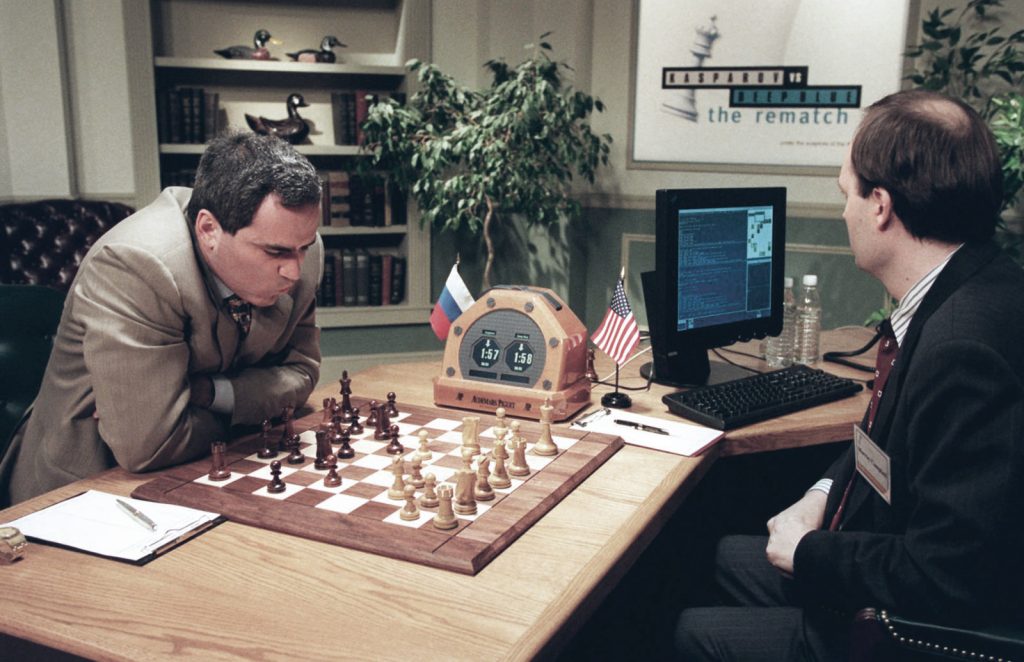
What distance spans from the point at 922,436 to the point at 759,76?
365 cm

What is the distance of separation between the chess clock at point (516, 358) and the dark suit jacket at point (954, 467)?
774 mm

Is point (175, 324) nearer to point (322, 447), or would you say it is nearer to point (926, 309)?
point (322, 447)

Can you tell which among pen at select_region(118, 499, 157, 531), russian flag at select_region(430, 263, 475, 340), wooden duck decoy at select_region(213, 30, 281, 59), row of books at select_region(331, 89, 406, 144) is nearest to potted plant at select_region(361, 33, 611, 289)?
row of books at select_region(331, 89, 406, 144)

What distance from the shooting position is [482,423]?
1937mm

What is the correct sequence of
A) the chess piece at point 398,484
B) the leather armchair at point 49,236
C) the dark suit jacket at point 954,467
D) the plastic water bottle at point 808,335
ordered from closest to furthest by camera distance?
the dark suit jacket at point 954,467, the chess piece at point 398,484, the plastic water bottle at point 808,335, the leather armchair at point 49,236

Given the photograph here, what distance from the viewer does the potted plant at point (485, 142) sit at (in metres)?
4.21

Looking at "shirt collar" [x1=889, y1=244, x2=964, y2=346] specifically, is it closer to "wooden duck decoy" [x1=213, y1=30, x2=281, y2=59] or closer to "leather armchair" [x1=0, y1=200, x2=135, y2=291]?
"leather armchair" [x1=0, y1=200, x2=135, y2=291]

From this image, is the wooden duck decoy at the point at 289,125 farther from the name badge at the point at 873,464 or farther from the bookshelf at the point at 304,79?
the name badge at the point at 873,464

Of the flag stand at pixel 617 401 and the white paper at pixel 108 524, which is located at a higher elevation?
the flag stand at pixel 617 401

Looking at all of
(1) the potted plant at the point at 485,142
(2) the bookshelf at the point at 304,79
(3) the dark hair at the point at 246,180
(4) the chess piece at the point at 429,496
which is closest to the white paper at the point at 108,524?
(4) the chess piece at the point at 429,496

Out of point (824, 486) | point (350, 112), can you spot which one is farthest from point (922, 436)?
point (350, 112)

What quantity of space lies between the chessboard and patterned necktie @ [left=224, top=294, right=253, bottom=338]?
0.24 metres

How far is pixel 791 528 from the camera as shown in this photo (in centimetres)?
166

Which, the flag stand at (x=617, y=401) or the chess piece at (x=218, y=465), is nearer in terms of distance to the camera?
the chess piece at (x=218, y=465)
